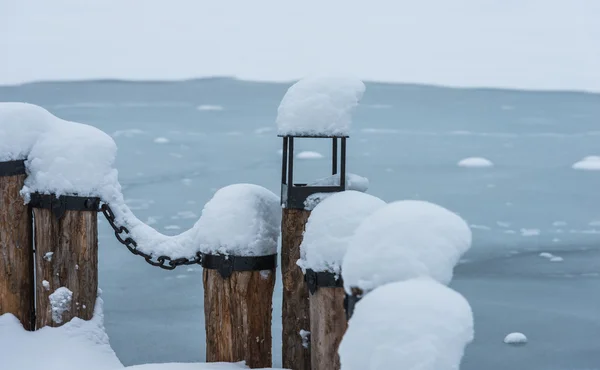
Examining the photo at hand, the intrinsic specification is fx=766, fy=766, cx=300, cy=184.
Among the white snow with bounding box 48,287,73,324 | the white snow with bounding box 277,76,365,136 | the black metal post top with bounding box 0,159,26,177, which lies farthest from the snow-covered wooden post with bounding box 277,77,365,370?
the black metal post top with bounding box 0,159,26,177

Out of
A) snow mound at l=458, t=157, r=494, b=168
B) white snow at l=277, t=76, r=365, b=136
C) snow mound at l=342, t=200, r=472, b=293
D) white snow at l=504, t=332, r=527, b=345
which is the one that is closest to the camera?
snow mound at l=342, t=200, r=472, b=293

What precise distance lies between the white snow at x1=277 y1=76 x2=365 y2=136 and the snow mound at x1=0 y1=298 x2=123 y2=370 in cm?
161

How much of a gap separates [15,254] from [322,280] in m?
1.93

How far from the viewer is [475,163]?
51.1 ft

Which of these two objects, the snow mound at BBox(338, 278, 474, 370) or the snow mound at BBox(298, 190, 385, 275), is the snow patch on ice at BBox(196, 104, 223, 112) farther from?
the snow mound at BBox(338, 278, 474, 370)

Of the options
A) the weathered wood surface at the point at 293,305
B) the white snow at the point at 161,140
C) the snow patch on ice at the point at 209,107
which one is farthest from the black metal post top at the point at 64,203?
the snow patch on ice at the point at 209,107

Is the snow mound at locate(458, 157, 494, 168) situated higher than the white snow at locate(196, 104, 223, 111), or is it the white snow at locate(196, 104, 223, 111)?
the white snow at locate(196, 104, 223, 111)

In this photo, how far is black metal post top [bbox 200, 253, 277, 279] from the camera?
12.4 ft

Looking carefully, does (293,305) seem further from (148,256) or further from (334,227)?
(148,256)

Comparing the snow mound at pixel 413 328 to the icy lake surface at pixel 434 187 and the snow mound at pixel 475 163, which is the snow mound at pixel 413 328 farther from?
the snow mound at pixel 475 163

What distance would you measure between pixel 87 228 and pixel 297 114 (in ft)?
4.71

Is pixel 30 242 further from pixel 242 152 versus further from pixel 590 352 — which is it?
pixel 242 152

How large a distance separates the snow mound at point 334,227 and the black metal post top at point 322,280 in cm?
2

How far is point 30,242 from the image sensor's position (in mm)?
4320
